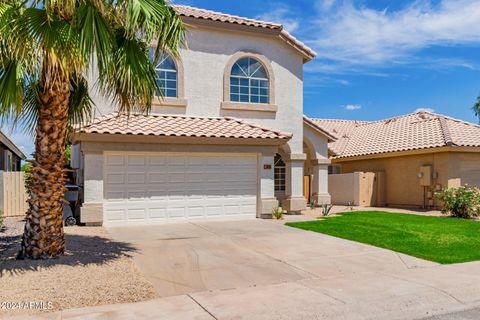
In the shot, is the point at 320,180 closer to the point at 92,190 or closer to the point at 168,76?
the point at 168,76

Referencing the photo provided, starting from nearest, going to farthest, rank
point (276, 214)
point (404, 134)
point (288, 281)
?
point (288, 281) → point (276, 214) → point (404, 134)

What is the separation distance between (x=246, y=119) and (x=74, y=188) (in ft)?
22.1

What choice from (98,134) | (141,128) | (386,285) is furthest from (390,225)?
(98,134)

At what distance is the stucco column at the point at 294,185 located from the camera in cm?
1784

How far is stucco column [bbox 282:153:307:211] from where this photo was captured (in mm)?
17844

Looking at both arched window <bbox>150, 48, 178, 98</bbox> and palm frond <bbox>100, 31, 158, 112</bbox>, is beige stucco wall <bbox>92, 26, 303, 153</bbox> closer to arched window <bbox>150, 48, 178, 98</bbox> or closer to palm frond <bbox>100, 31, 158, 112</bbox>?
arched window <bbox>150, 48, 178, 98</bbox>

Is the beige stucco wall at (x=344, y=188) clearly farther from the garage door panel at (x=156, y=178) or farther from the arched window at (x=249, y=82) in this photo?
the garage door panel at (x=156, y=178)

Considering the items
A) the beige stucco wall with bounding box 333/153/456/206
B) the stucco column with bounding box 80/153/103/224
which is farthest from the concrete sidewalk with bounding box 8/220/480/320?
the beige stucco wall with bounding box 333/153/456/206

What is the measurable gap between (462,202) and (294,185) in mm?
6408

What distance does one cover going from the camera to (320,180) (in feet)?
68.0

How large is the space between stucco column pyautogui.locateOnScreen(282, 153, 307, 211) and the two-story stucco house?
Answer: 1.6 inches

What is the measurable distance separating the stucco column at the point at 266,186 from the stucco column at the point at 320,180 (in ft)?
16.2

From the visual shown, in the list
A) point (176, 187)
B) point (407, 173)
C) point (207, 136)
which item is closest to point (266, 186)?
point (207, 136)

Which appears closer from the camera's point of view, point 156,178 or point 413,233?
point 413,233
